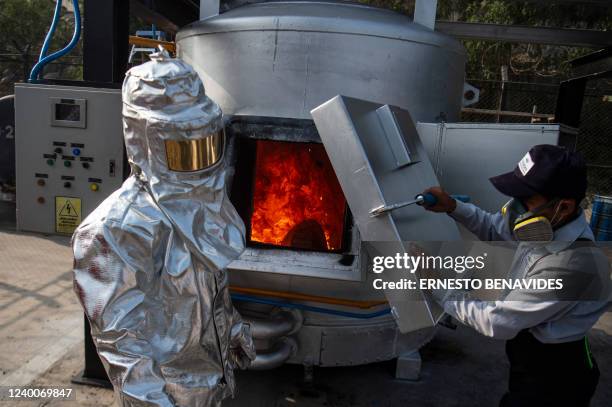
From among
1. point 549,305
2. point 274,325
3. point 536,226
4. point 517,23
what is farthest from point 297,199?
point 517,23

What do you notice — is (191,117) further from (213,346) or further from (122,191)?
(213,346)

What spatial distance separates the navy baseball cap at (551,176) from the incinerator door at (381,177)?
451mm

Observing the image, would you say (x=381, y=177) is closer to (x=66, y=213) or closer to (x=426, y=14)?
(x=426, y=14)

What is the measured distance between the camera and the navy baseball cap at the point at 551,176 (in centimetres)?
184

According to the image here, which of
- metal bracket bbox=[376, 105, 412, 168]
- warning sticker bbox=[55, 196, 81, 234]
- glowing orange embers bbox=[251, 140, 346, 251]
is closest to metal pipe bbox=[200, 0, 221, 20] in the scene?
glowing orange embers bbox=[251, 140, 346, 251]

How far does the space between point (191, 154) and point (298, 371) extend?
216 cm

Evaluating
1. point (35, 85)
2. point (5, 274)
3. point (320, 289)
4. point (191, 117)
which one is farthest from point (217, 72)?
point (5, 274)

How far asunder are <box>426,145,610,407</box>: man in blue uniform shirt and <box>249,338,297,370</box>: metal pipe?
49.6 inches

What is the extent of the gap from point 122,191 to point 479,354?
3207 mm

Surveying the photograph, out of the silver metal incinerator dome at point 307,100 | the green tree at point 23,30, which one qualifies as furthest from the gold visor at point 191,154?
the green tree at point 23,30

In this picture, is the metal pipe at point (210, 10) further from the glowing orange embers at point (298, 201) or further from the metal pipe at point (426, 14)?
the metal pipe at point (426, 14)

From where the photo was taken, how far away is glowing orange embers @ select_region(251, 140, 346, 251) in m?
3.52

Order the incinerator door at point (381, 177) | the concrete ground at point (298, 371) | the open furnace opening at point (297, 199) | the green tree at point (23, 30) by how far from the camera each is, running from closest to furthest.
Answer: the incinerator door at point (381, 177)
the concrete ground at point (298, 371)
the open furnace opening at point (297, 199)
the green tree at point (23, 30)

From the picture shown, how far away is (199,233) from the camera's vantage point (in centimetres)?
196
